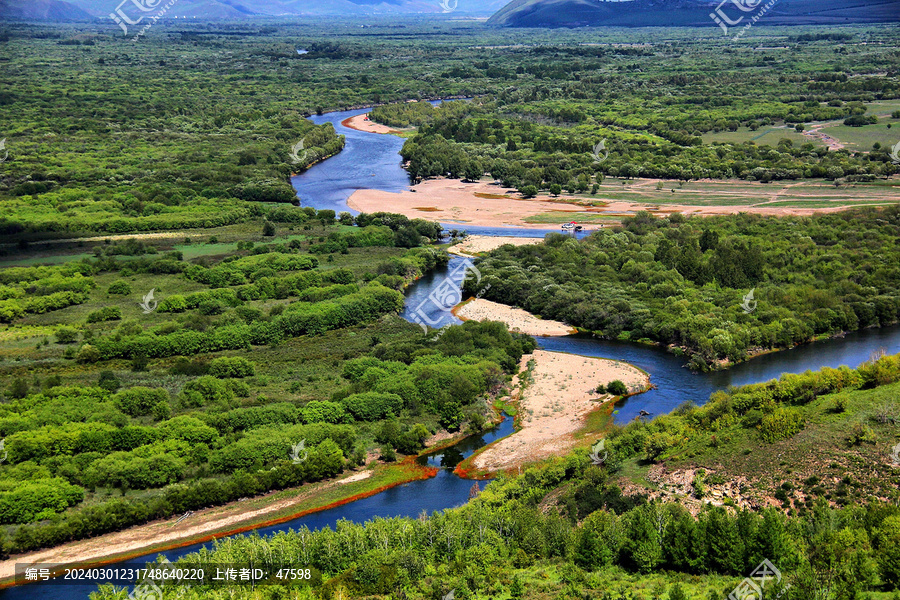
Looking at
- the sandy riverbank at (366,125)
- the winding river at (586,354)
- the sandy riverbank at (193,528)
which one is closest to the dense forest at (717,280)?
the winding river at (586,354)

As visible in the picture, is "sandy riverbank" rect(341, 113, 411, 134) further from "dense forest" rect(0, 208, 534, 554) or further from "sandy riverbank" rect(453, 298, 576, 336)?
"sandy riverbank" rect(453, 298, 576, 336)

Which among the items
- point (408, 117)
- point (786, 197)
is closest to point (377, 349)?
point (786, 197)

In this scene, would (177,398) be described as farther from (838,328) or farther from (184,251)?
(838,328)

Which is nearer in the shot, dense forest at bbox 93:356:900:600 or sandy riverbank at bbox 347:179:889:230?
dense forest at bbox 93:356:900:600

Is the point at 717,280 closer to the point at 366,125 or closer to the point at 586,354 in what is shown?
the point at 586,354

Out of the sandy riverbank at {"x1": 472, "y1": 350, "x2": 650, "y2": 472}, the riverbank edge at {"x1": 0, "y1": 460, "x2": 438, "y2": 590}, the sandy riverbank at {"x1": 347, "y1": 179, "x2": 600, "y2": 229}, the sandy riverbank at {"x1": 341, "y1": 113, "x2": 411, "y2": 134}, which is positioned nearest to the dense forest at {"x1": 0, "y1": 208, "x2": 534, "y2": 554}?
the riverbank edge at {"x1": 0, "y1": 460, "x2": 438, "y2": 590}

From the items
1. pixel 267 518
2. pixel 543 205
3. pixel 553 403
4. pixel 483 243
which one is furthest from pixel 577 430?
pixel 543 205
